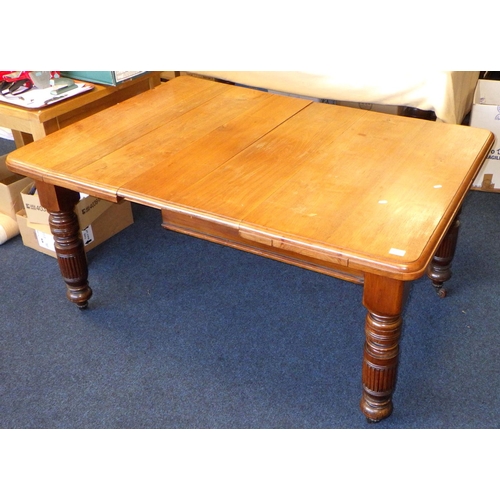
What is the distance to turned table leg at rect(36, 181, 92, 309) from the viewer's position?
1693mm

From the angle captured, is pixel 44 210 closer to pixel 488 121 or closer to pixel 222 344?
pixel 222 344

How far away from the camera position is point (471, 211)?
2.34 metres

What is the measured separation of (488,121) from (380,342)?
131cm

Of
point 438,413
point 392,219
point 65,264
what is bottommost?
point 438,413

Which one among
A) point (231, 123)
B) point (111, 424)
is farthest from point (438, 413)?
point (231, 123)

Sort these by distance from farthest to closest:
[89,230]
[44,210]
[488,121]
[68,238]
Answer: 1. [488,121]
2. [89,230]
3. [44,210]
4. [68,238]

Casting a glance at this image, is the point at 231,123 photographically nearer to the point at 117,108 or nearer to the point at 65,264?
the point at 117,108

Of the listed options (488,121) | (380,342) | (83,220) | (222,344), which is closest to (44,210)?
(83,220)

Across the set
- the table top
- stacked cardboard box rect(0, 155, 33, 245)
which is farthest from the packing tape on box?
the table top

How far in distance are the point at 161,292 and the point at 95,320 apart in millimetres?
228

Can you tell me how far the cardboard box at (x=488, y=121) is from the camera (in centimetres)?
229

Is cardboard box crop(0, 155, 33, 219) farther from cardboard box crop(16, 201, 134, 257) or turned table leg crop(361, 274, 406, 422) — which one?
turned table leg crop(361, 274, 406, 422)

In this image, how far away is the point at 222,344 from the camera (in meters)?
1.79

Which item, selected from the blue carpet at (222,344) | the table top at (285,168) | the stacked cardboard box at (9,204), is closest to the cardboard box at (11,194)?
the stacked cardboard box at (9,204)
